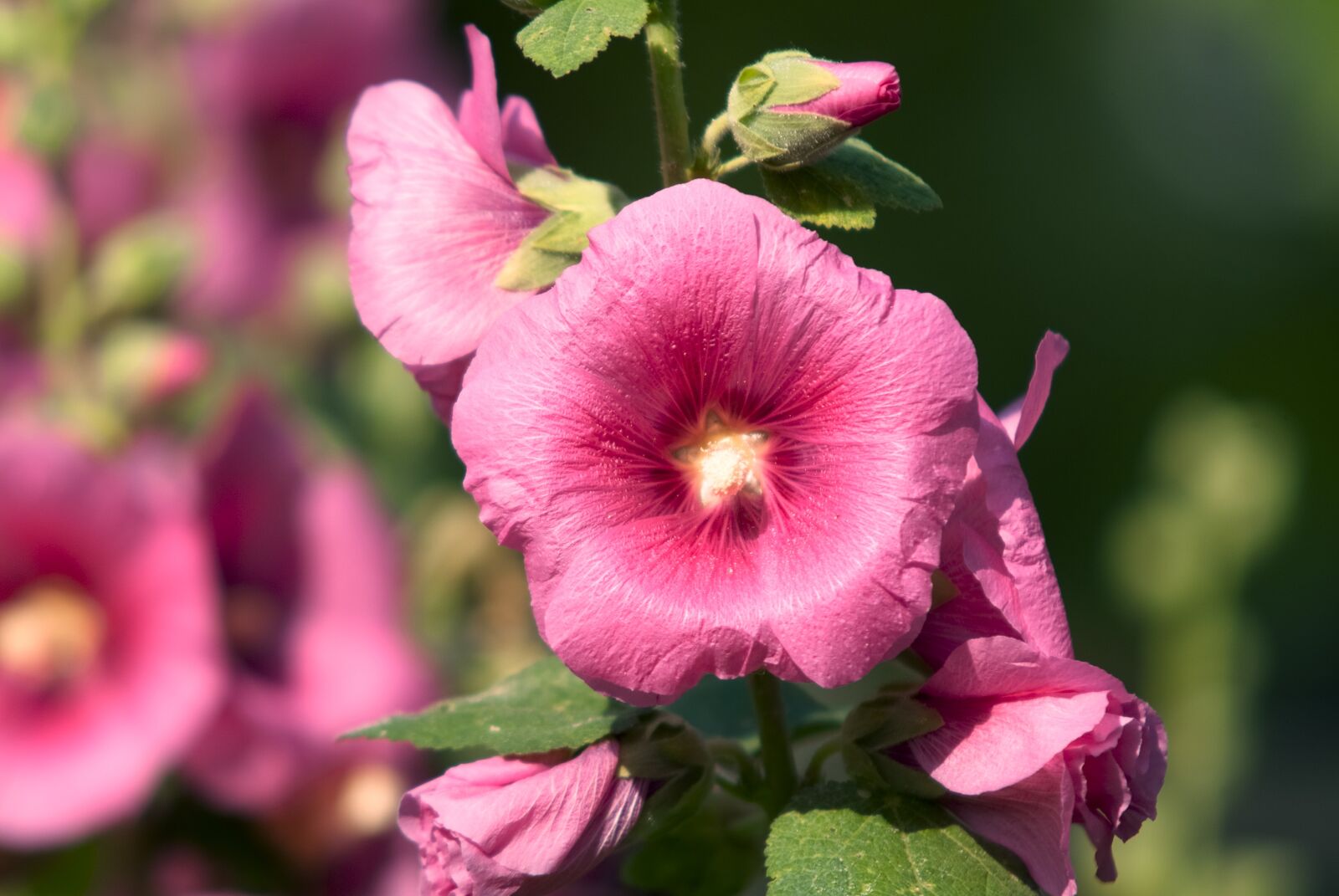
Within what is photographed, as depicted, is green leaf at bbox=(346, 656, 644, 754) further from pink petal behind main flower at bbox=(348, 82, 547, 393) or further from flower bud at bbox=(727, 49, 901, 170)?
flower bud at bbox=(727, 49, 901, 170)

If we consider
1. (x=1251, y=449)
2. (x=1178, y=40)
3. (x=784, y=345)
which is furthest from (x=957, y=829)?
(x=1178, y=40)

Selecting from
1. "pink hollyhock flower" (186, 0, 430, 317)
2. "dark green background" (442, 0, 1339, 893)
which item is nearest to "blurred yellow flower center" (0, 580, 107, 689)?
"pink hollyhock flower" (186, 0, 430, 317)

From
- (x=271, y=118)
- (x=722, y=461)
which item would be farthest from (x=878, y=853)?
(x=271, y=118)

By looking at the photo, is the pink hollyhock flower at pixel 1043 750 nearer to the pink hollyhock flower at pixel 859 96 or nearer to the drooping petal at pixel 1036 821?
the drooping petal at pixel 1036 821

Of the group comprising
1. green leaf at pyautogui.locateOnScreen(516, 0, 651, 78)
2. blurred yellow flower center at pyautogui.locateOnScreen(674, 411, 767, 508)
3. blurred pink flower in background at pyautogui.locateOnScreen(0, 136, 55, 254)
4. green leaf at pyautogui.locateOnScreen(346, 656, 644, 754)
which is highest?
green leaf at pyautogui.locateOnScreen(516, 0, 651, 78)

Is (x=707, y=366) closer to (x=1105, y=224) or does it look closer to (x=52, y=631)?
(x=52, y=631)

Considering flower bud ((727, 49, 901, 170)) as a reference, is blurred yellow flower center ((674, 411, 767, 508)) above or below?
below

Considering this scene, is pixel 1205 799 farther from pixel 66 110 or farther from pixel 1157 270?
pixel 1157 270
